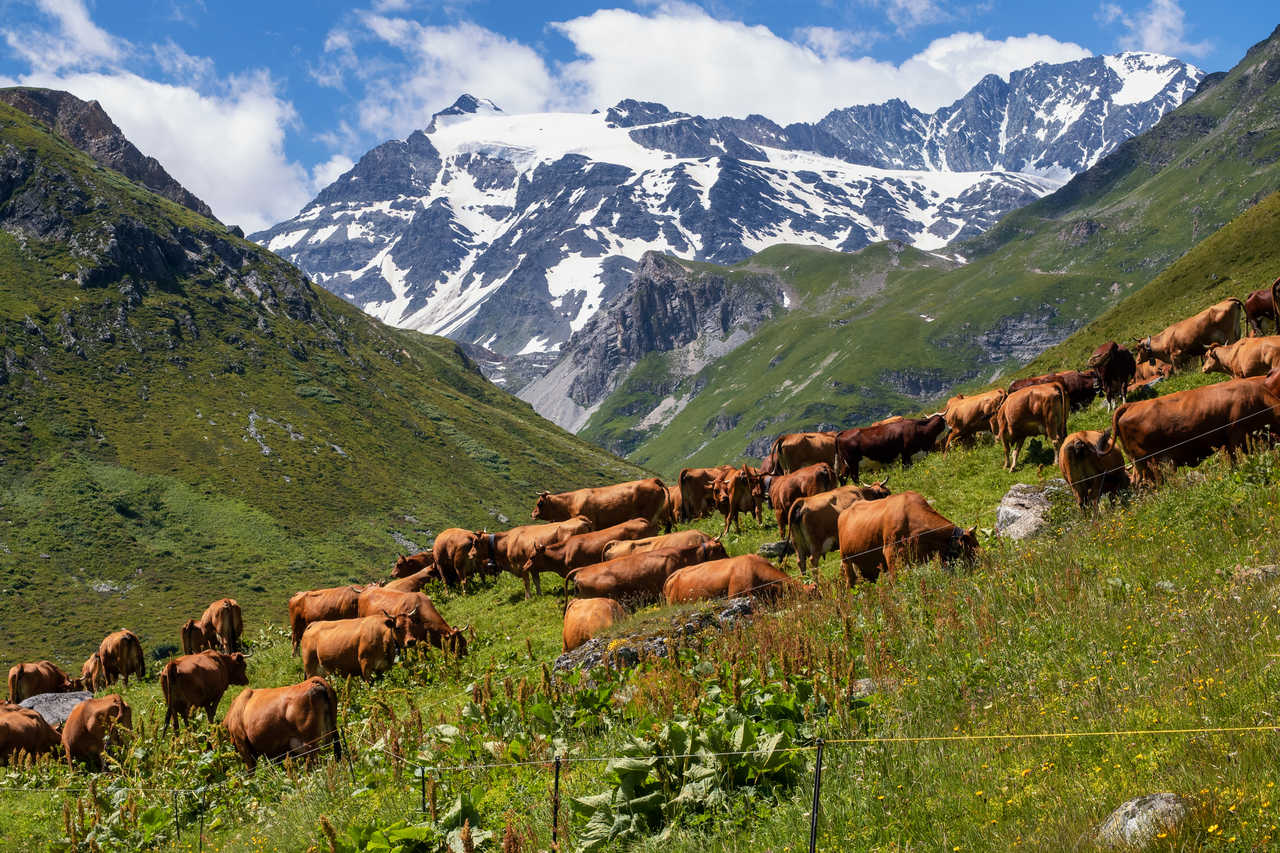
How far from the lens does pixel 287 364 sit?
19962 centimetres

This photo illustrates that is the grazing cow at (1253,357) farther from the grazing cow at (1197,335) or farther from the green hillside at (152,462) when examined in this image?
the green hillside at (152,462)

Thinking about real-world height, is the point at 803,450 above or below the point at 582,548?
above

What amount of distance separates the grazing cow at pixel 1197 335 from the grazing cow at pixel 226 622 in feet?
121

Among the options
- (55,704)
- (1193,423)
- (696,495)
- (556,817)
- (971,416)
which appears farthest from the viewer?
(696,495)

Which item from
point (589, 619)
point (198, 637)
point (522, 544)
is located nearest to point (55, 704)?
point (198, 637)

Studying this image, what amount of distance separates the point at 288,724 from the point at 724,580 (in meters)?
8.61

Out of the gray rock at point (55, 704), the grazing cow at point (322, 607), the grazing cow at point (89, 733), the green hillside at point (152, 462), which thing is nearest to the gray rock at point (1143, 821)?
the grazing cow at point (89, 733)

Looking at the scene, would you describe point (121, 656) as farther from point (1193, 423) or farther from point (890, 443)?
point (1193, 423)

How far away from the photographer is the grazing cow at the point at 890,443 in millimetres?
28297

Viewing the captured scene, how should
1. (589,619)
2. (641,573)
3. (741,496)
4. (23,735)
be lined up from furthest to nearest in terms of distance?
(741,496) < (23,735) < (641,573) < (589,619)

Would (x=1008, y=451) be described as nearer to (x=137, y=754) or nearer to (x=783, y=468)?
(x=783, y=468)

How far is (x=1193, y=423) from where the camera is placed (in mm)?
16750

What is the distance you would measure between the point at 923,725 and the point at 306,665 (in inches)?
657

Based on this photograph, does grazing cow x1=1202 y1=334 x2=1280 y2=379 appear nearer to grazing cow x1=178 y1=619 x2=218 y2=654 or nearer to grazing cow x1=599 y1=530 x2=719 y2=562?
grazing cow x1=599 y1=530 x2=719 y2=562
